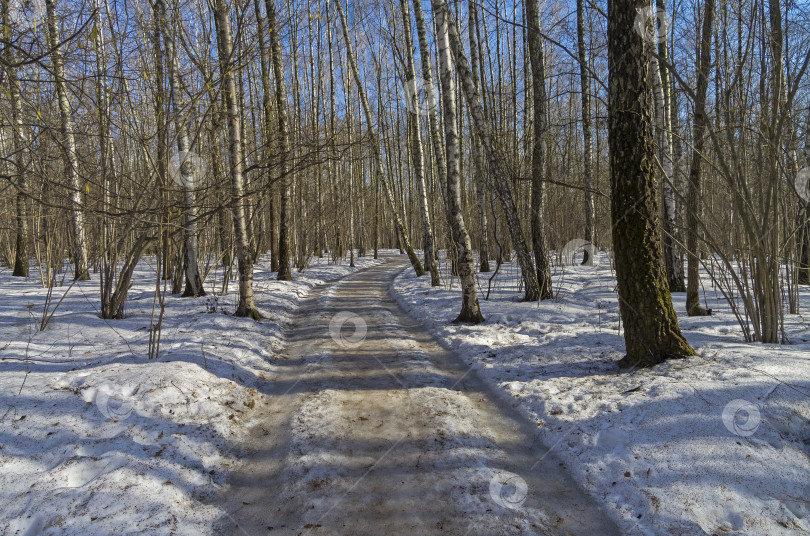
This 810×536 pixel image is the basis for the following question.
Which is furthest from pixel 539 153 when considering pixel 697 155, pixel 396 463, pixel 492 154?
pixel 396 463

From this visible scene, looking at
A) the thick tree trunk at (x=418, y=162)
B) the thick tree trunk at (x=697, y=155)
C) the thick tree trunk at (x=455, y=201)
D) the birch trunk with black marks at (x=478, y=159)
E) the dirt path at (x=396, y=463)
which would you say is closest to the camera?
the dirt path at (x=396, y=463)

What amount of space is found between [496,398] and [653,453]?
1.60 m

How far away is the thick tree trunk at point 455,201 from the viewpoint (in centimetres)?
695

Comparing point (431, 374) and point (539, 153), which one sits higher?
point (539, 153)

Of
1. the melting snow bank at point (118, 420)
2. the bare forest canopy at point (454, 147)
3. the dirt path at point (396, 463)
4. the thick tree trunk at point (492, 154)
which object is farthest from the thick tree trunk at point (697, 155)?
the melting snow bank at point (118, 420)

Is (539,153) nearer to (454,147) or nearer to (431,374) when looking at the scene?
(454,147)

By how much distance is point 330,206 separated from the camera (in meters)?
21.9

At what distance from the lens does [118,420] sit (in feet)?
11.1

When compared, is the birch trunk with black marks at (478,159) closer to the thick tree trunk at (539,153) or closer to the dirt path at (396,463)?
the thick tree trunk at (539,153)

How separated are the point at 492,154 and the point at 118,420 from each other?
21.2 ft

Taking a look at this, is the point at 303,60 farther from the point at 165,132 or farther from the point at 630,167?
the point at 630,167

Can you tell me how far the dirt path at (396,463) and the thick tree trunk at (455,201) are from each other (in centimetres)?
196

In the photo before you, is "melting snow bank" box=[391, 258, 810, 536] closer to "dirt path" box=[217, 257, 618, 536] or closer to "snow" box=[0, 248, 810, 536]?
"snow" box=[0, 248, 810, 536]

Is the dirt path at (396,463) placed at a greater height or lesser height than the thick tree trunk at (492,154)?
lesser
